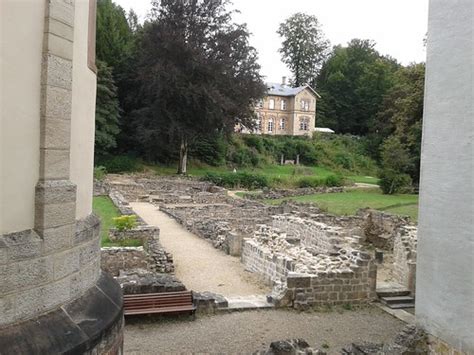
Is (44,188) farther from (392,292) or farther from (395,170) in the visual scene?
(395,170)

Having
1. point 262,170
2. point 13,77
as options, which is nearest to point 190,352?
point 13,77

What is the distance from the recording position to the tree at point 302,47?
219ft

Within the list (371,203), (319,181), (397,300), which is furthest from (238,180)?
(397,300)

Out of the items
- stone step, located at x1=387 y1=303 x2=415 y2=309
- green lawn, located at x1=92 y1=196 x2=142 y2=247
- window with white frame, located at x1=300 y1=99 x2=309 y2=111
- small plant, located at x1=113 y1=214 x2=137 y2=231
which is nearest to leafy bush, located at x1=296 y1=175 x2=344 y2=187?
green lawn, located at x1=92 y1=196 x2=142 y2=247

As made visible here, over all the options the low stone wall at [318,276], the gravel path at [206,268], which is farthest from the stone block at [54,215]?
the gravel path at [206,268]

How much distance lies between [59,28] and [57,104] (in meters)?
0.54

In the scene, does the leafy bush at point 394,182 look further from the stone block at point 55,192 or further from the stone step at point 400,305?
the stone block at point 55,192

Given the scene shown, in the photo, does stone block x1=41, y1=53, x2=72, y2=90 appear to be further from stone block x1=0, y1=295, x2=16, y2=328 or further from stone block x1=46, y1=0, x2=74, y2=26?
stone block x1=0, y1=295, x2=16, y2=328

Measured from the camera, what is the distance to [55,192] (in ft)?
11.1

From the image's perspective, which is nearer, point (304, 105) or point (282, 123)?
point (304, 105)

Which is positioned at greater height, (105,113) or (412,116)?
(412,116)

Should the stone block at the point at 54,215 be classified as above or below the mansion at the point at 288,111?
below

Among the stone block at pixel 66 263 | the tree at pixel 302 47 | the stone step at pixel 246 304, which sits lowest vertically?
the stone step at pixel 246 304

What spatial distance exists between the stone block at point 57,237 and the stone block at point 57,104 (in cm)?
70
